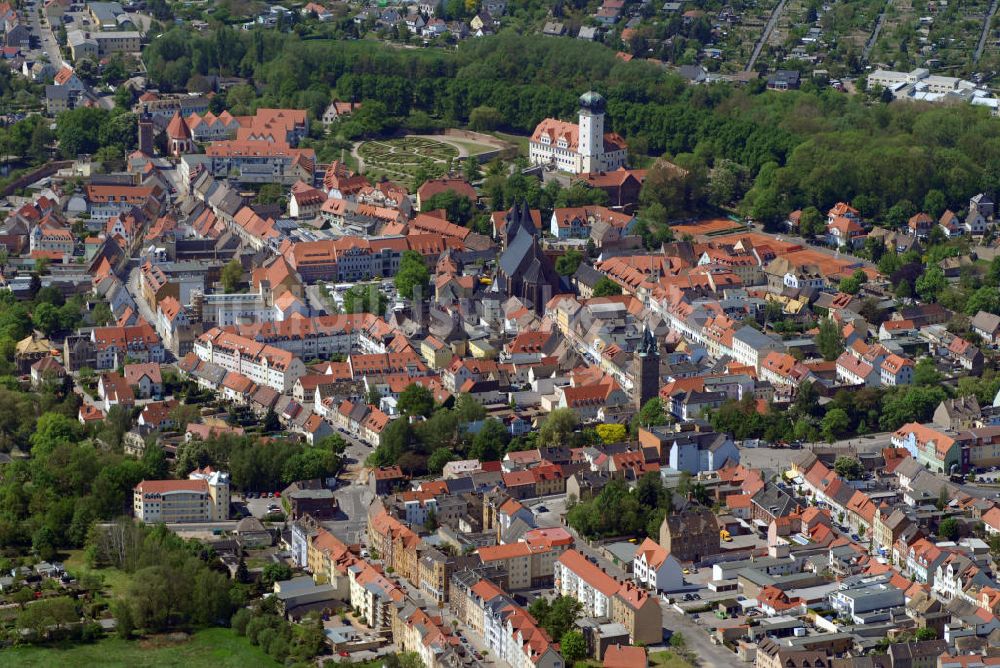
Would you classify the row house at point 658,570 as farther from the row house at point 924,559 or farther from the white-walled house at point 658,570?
the row house at point 924,559

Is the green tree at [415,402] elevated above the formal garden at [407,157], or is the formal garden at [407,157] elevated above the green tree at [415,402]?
the green tree at [415,402]

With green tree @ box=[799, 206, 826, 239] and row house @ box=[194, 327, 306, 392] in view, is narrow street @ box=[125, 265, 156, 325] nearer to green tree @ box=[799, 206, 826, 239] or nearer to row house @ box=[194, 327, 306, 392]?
row house @ box=[194, 327, 306, 392]

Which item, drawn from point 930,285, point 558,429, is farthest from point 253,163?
point 558,429

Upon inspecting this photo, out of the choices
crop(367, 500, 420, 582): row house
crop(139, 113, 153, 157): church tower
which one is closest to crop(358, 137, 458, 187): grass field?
crop(139, 113, 153, 157): church tower

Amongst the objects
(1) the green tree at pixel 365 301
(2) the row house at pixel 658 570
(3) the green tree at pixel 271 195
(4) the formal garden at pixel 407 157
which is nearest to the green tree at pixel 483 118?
(4) the formal garden at pixel 407 157

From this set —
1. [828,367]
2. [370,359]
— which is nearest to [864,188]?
[828,367]

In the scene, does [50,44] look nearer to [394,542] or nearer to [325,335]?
[325,335]
